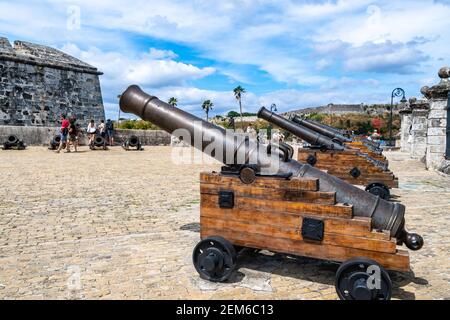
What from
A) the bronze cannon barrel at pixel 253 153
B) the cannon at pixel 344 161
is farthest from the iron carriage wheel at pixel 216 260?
the cannon at pixel 344 161

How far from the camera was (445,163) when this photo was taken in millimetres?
10992

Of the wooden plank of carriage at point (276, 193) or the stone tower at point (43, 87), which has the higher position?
the stone tower at point (43, 87)

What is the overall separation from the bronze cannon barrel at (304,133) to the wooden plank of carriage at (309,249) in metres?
4.87

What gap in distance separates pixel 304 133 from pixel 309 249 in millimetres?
5255

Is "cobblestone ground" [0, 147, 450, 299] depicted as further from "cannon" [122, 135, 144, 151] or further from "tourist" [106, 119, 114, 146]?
"tourist" [106, 119, 114, 146]

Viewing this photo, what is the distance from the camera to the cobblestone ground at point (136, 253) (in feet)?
10.3

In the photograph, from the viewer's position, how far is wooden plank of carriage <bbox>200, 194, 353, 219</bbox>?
9.78 feet

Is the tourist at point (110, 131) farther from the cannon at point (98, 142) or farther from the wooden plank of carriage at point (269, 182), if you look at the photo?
the wooden plank of carriage at point (269, 182)

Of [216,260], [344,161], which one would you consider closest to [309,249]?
[216,260]

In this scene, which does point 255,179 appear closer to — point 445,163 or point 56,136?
point 445,163

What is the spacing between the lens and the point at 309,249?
3.12m

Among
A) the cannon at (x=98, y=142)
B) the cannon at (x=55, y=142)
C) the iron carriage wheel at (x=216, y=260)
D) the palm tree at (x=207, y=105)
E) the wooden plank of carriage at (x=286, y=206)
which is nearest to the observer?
the wooden plank of carriage at (x=286, y=206)

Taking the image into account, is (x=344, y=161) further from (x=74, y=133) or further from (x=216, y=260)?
(x=74, y=133)

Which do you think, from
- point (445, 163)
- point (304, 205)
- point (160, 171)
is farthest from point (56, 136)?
point (304, 205)
